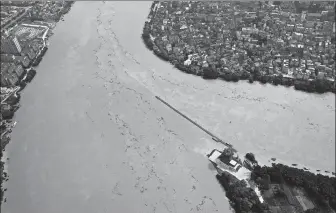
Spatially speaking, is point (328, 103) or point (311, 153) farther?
point (328, 103)

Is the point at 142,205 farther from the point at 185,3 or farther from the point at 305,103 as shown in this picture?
the point at 185,3

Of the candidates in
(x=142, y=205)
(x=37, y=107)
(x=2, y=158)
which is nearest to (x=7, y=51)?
(x=37, y=107)

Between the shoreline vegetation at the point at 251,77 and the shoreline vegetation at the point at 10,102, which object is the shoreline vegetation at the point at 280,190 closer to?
the shoreline vegetation at the point at 251,77

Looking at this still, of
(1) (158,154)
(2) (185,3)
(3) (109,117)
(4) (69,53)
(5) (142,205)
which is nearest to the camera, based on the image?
(5) (142,205)

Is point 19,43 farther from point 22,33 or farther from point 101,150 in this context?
point 101,150

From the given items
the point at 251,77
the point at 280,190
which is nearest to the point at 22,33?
the point at 251,77

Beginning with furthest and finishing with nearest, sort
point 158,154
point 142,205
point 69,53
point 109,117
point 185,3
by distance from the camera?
point 185,3 → point 69,53 → point 109,117 → point 158,154 → point 142,205

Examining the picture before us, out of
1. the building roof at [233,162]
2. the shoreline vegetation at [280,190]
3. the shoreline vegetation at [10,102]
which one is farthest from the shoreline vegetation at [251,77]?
the shoreline vegetation at [10,102]
